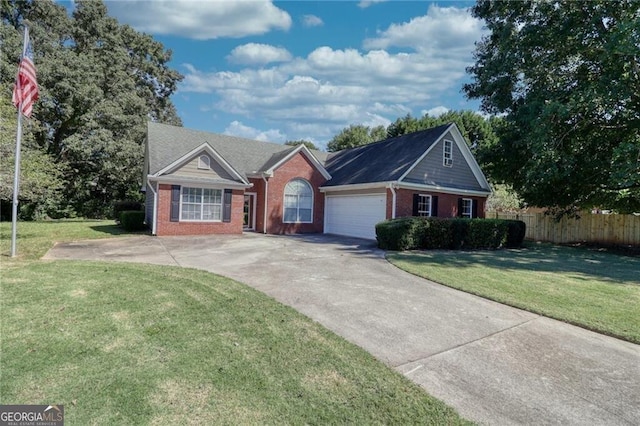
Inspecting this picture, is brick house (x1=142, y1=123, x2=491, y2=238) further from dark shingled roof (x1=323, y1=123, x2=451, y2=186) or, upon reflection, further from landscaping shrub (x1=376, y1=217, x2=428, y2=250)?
landscaping shrub (x1=376, y1=217, x2=428, y2=250)

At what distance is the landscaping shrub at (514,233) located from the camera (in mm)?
16156

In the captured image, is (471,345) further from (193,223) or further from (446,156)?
(446,156)

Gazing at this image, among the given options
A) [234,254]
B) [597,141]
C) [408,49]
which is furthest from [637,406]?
[597,141]

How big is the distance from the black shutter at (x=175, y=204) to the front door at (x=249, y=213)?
4825mm

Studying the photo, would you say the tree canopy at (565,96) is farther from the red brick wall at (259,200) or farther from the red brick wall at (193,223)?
the red brick wall at (193,223)

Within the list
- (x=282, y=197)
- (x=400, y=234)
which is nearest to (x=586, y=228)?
(x=400, y=234)

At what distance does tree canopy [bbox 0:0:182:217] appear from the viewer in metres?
23.6

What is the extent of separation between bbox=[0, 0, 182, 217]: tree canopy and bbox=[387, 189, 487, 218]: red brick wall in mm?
20693

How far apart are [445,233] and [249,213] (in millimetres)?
11261

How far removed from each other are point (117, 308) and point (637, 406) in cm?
641

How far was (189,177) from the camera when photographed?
52.7ft

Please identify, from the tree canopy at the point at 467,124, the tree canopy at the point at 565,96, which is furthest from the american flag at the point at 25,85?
the tree canopy at the point at 467,124

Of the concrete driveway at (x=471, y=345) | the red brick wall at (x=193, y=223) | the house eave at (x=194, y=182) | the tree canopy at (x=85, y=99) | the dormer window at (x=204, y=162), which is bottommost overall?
the concrete driveway at (x=471, y=345)

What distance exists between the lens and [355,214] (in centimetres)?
1841
